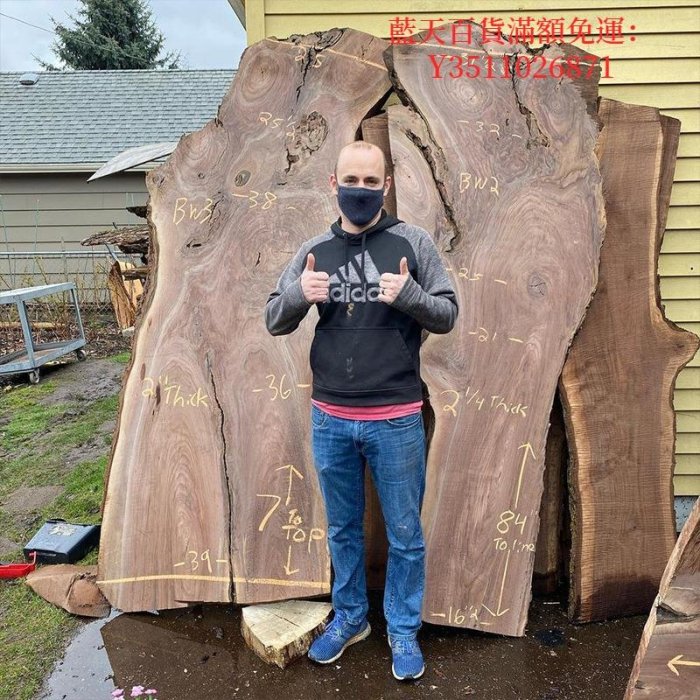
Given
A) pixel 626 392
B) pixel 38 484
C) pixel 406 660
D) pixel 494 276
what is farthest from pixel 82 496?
pixel 626 392

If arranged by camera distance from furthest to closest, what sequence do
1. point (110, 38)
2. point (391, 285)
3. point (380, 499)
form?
point (110, 38)
point (380, 499)
point (391, 285)

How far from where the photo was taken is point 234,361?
2709 mm

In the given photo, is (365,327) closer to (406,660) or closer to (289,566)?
(289,566)

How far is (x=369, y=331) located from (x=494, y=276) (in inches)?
35.7

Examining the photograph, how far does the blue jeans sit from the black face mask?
687mm

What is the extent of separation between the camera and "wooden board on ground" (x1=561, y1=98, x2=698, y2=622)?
261 cm

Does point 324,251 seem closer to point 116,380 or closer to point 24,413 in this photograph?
point 24,413

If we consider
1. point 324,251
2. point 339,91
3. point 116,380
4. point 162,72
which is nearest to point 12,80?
point 162,72

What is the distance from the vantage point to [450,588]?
2488 millimetres

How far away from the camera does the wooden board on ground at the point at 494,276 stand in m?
2.51

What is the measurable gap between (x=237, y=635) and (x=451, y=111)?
2505 mm

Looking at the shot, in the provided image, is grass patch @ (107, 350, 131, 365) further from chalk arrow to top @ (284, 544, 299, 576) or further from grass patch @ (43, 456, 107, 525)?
chalk arrow to top @ (284, 544, 299, 576)

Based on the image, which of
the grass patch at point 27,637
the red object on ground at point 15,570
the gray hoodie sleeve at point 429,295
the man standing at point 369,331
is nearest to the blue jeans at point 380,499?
the man standing at point 369,331

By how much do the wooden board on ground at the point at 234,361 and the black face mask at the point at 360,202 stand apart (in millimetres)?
760
